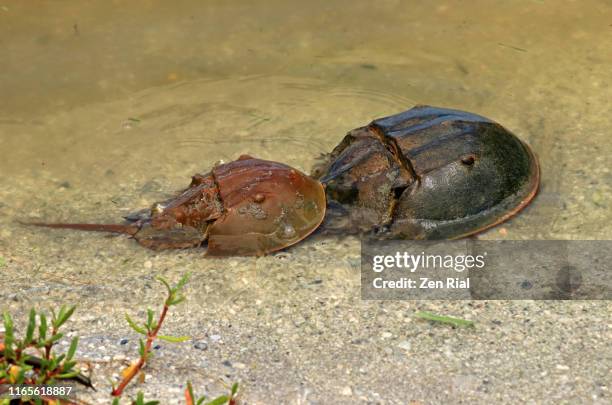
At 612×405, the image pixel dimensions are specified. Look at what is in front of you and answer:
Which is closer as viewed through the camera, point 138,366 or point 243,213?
point 138,366

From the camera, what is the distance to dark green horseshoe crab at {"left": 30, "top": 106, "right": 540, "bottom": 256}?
3.39 meters

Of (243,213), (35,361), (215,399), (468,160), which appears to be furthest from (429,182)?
(35,361)

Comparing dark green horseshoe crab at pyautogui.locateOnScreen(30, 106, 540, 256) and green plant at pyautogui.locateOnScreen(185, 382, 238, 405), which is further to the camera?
dark green horseshoe crab at pyautogui.locateOnScreen(30, 106, 540, 256)

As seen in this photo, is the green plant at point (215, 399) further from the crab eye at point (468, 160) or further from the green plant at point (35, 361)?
the crab eye at point (468, 160)

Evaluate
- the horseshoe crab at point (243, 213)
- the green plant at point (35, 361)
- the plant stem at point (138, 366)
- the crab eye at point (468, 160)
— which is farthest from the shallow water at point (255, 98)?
the green plant at point (35, 361)

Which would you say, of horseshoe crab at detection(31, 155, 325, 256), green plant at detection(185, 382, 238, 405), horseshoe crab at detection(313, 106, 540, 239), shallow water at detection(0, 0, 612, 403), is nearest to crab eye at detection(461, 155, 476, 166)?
horseshoe crab at detection(313, 106, 540, 239)

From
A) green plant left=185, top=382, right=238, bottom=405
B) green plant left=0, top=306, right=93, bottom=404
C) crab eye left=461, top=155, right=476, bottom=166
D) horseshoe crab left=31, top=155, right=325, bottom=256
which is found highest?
crab eye left=461, top=155, right=476, bottom=166

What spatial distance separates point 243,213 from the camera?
11.0ft

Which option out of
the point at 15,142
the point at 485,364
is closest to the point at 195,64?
the point at 15,142

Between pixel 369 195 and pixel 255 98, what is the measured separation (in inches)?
63.0

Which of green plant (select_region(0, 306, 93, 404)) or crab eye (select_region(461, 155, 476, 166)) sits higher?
crab eye (select_region(461, 155, 476, 166))

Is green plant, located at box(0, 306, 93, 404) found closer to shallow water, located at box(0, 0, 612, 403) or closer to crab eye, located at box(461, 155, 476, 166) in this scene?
shallow water, located at box(0, 0, 612, 403)

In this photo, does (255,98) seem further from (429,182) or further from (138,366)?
(138,366)

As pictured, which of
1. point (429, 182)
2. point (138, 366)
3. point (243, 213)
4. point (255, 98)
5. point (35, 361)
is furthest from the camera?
point (255, 98)
